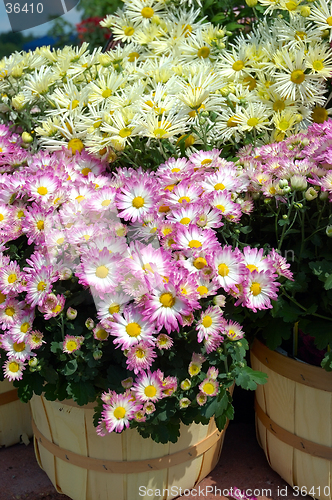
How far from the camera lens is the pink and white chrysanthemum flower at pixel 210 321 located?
1048 mm

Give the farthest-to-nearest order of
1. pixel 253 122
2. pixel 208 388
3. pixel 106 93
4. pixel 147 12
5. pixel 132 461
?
pixel 147 12 → pixel 106 93 → pixel 253 122 → pixel 132 461 → pixel 208 388

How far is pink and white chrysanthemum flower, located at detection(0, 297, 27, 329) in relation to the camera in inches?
45.2

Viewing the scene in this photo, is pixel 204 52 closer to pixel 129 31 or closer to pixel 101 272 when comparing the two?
pixel 129 31

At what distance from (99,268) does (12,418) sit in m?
0.94

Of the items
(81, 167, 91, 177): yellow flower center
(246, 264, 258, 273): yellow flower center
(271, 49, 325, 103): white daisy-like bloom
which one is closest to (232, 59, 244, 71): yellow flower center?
(271, 49, 325, 103): white daisy-like bloom

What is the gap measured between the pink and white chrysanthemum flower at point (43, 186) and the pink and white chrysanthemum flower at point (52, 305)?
301 millimetres

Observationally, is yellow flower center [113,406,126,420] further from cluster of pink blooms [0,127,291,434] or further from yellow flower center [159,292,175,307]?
yellow flower center [159,292,175,307]

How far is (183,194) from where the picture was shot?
119 cm

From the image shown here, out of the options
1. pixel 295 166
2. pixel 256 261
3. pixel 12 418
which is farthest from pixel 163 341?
pixel 12 418

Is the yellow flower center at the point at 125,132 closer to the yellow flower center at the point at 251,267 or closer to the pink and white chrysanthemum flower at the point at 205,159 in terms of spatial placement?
the pink and white chrysanthemum flower at the point at 205,159

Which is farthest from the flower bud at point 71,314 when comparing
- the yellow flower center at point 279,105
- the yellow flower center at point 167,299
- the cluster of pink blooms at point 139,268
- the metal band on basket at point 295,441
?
the yellow flower center at point 279,105

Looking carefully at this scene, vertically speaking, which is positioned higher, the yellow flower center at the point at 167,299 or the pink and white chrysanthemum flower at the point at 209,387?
the yellow flower center at the point at 167,299

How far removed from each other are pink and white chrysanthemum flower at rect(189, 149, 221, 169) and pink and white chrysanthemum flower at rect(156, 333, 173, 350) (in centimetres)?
49

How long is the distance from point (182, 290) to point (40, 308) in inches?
12.8
